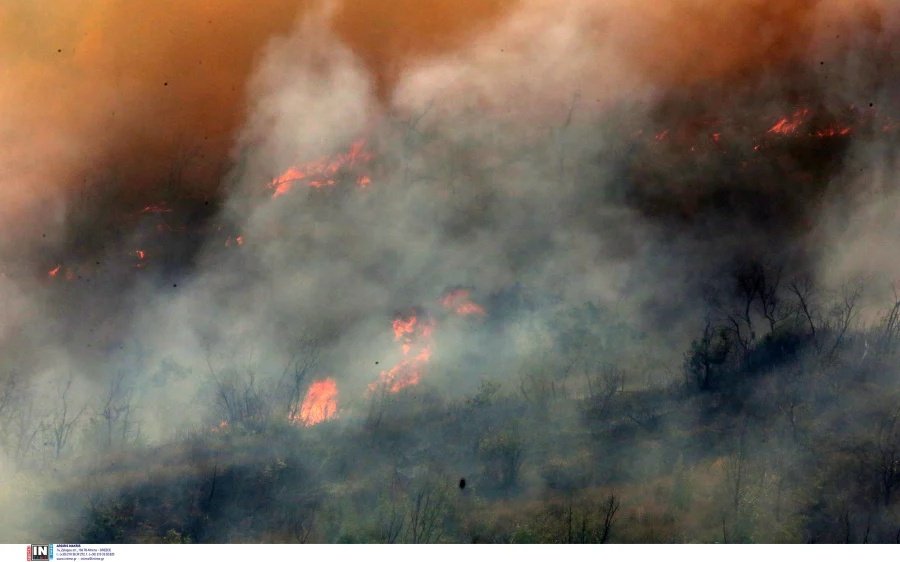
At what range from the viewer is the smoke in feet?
26.2

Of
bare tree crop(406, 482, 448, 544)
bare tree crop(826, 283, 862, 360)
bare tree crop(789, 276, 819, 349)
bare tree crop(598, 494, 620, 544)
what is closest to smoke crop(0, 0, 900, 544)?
bare tree crop(789, 276, 819, 349)

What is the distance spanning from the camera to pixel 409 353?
26.2ft

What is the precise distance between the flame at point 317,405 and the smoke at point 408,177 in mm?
126

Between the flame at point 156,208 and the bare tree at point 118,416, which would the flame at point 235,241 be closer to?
the flame at point 156,208

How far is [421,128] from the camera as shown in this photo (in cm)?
814

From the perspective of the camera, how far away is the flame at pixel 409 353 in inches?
314

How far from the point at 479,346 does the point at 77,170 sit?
407 centimetres

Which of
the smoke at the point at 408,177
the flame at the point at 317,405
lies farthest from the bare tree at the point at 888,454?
the flame at the point at 317,405

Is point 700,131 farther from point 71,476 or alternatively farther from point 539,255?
point 71,476

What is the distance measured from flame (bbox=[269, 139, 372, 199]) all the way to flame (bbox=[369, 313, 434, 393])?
1.36m

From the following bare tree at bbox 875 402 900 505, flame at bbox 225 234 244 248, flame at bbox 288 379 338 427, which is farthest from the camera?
flame at bbox 225 234 244 248

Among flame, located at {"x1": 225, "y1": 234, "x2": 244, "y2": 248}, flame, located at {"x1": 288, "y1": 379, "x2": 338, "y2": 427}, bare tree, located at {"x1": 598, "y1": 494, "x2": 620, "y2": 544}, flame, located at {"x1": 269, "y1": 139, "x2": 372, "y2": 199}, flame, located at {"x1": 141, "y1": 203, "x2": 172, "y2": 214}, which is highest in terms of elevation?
flame, located at {"x1": 269, "y1": 139, "x2": 372, "y2": 199}

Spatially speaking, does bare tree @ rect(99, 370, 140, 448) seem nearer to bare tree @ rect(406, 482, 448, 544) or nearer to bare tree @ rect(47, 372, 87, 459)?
bare tree @ rect(47, 372, 87, 459)

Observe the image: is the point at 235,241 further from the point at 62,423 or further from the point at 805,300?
the point at 805,300
